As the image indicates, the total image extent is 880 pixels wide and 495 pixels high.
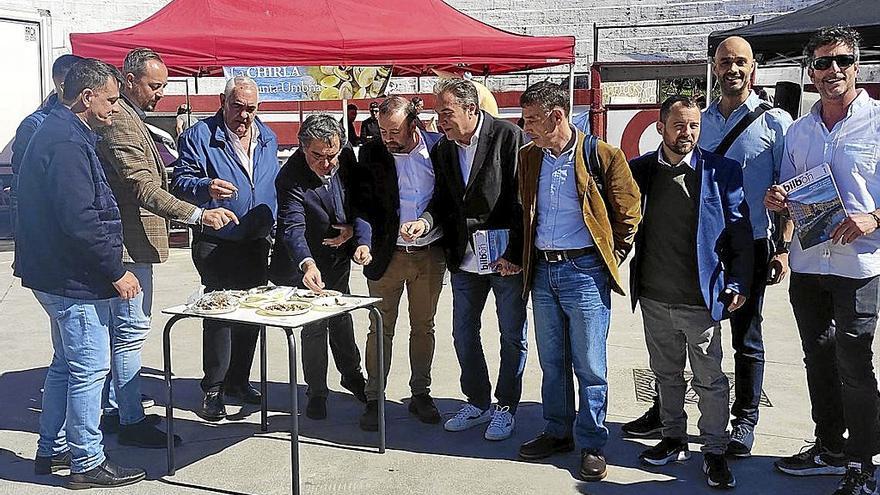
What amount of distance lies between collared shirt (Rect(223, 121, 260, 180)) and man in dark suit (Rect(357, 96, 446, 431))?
0.61 m

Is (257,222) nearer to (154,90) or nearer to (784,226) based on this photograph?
(154,90)

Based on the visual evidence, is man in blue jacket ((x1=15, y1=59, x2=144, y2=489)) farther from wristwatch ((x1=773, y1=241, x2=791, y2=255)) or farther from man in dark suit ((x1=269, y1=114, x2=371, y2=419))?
wristwatch ((x1=773, y1=241, x2=791, y2=255))

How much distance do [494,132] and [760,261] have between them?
1.42m

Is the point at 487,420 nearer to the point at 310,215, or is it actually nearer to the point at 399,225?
the point at 399,225

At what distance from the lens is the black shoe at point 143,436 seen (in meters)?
4.19

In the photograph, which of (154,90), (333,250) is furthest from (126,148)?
(333,250)

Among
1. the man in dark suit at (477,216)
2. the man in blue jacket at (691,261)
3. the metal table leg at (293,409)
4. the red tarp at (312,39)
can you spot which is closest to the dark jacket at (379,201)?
the man in dark suit at (477,216)

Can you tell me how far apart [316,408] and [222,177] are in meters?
1.38

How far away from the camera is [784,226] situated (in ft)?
12.4

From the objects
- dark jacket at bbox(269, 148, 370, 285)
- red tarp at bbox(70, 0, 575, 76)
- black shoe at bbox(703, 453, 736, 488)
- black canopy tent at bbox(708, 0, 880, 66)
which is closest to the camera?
black shoe at bbox(703, 453, 736, 488)

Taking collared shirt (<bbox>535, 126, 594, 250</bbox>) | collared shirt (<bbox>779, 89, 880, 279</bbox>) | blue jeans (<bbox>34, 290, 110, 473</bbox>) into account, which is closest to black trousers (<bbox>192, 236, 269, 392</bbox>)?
blue jeans (<bbox>34, 290, 110, 473</bbox>)

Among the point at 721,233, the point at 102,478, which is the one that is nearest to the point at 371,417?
the point at 102,478

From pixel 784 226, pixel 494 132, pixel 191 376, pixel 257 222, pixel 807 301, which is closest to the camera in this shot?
pixel 807 301

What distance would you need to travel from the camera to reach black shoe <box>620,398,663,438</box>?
14.0ft
